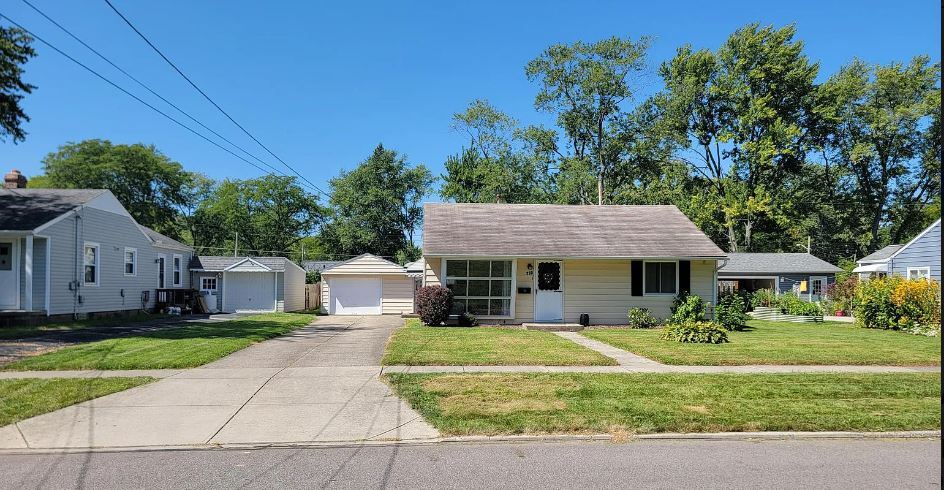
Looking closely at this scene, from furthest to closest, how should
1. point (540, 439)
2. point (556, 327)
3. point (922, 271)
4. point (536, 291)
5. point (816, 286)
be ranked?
point (816, 286) → point (922, 271) → point (536, 291) → point (556, 327) → point (540, 439)

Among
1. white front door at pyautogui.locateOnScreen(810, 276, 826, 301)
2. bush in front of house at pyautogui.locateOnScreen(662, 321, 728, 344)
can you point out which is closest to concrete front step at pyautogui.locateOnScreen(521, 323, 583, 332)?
bush in front of house at pyautogui.locateOnScreen(662, 321, 728, 344)

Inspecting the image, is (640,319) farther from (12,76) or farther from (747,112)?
(747,112)

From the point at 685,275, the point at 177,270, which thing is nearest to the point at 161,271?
the point at 177,270

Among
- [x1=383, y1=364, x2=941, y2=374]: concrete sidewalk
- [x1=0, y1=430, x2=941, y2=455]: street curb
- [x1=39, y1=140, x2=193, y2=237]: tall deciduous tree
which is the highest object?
[x1=39, y1=140, x2=193, y2=237]: tall deciduous tree

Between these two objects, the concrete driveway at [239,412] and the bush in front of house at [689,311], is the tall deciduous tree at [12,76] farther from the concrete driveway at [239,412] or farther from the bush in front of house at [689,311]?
the bush in front of house at [689,311]

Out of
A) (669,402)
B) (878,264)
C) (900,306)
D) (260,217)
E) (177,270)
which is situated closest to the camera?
(669,402)

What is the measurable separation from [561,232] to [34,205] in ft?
60.0

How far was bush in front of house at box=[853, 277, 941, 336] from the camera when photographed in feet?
61.7

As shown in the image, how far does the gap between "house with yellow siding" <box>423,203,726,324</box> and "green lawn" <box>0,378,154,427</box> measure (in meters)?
11.3

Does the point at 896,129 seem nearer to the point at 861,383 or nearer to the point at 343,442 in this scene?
the point at 861,383

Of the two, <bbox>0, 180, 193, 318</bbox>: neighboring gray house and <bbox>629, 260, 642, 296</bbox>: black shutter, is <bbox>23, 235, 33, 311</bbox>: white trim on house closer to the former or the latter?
<bbox>0, 180, 193, 318</bbox>: neighboring gray house

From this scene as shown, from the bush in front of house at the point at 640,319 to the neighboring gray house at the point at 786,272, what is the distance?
70.0 feet

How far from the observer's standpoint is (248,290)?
97.5 ft

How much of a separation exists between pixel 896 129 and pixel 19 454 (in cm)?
5507
